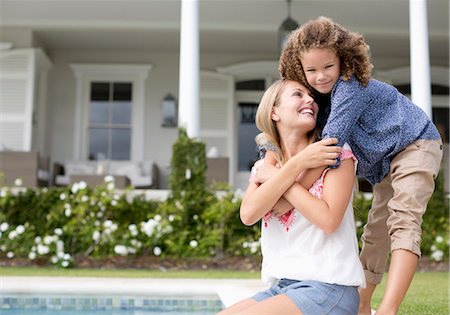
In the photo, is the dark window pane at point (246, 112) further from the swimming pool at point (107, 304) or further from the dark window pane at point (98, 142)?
the swimming pool at point (107, 304)

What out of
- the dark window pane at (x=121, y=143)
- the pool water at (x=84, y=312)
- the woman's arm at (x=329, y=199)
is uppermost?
the dark window pane at (x=121, y=143)

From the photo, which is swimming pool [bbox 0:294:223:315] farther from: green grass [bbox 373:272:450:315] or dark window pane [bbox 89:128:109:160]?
dark window pane [bbox 89:128:109:160]

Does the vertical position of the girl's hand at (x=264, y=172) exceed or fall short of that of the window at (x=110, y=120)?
it falls short

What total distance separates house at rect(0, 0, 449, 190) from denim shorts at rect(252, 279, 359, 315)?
7374mm

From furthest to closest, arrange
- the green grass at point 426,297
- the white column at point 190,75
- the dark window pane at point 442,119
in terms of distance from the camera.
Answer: the dark window pane at point 442,119 < the white column at point 190,75 < the green grass at point 426,297

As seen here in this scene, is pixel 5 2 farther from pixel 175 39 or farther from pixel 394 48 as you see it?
pixel 394 48

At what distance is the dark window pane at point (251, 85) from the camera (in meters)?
10.1

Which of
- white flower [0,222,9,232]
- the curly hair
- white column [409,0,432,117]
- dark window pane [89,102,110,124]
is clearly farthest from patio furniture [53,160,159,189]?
the curly hair

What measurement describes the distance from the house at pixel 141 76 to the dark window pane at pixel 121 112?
0.06 ft

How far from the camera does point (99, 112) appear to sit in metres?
10.0

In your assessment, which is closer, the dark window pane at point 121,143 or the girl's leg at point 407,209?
the girl's leg at point 407,209

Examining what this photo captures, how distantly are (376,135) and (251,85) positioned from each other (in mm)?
8029

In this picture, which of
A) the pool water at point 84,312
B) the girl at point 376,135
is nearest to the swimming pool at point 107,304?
the pool water at point 84,312

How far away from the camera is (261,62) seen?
9.84 meters
